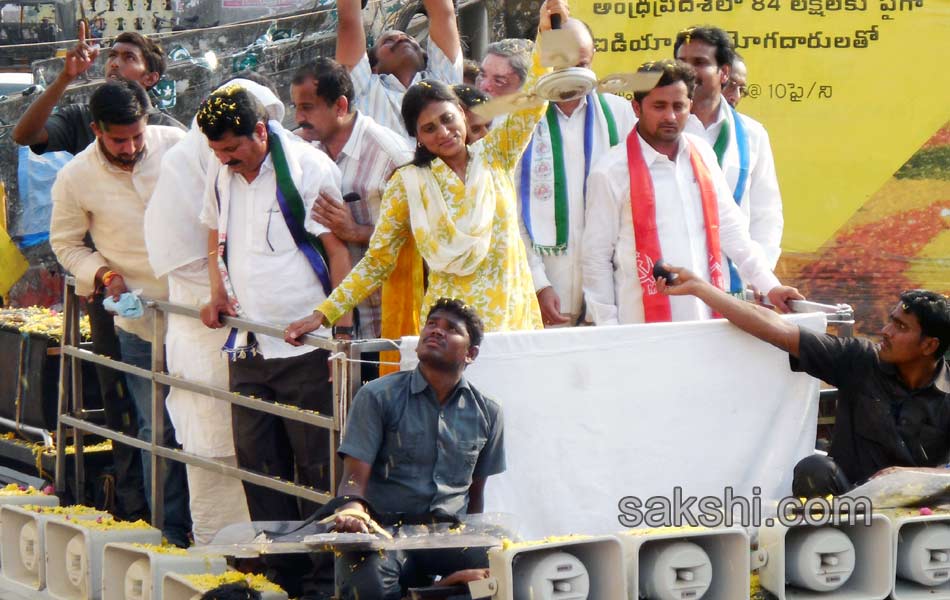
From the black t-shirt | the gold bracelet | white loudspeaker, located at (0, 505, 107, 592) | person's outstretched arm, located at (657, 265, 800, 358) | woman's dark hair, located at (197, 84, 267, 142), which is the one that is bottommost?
white loudspeaker, located at (0, 505, 107, 592)

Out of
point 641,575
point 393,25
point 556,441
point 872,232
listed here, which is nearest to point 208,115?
point 556,441

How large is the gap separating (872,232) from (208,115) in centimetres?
463

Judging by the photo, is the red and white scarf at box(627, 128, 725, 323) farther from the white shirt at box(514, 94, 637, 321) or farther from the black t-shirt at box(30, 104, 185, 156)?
the black t-shirt at box(30, 104, 185, 156)

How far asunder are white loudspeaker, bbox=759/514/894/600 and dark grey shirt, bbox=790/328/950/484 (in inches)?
15.4

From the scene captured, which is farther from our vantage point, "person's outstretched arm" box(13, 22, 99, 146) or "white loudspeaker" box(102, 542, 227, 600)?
"person's outstretched arm" box(13, 22, 99, 146)

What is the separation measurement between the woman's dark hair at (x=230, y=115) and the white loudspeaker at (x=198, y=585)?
1573mm

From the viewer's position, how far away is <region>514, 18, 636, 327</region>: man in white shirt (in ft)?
18.6

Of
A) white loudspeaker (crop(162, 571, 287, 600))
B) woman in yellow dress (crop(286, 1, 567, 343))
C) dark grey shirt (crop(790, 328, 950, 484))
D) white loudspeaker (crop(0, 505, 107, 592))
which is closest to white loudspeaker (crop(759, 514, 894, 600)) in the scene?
dark grey shirt (crop(790, 328, 950, 484))

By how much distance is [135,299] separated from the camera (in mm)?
5582

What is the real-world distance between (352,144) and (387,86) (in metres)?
0.92

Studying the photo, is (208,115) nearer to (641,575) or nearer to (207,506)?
(207,506)

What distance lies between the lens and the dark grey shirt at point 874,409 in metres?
4.84

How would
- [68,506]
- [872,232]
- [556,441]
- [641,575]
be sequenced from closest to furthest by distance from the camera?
1. [641,575]
2. [556,441]
3. [68,506]
4. [872,232]

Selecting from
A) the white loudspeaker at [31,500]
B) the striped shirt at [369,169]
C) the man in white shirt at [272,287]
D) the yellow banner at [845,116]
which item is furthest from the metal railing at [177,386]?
the yellow banner at [845,116]
